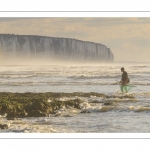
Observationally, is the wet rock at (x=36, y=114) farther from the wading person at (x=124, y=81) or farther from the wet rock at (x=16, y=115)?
the wading person at (x=124, y=81)

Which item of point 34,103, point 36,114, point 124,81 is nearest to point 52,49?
point 34,103

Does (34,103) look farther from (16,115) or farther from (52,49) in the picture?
(52,49)

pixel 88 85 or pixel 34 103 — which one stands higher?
pixel 88 85

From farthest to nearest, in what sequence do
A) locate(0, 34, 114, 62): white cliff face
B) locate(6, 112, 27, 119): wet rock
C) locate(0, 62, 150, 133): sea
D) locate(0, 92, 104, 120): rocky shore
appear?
1. locate(0, 34, 114, 62): white cliff face
2. locate(0, 92, 104, 120): rocky shore
3. locate(6, 112, 27, 119): wet rock
4. locate(0, 62, 150, 133): sea

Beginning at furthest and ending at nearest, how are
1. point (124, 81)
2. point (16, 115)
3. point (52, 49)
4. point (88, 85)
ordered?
1. point (52, 49)
2. point (88, 85)
3. point (16, 115)
4. point (124, 81)

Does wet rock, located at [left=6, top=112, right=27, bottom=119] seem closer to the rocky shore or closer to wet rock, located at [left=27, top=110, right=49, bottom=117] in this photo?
the rocky shore

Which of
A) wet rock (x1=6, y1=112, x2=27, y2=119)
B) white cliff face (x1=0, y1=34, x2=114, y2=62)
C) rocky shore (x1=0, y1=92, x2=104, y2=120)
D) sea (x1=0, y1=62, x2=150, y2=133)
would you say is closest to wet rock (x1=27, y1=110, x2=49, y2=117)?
rocky shore (x1=0, y1=92, x2=104, y2=120)
